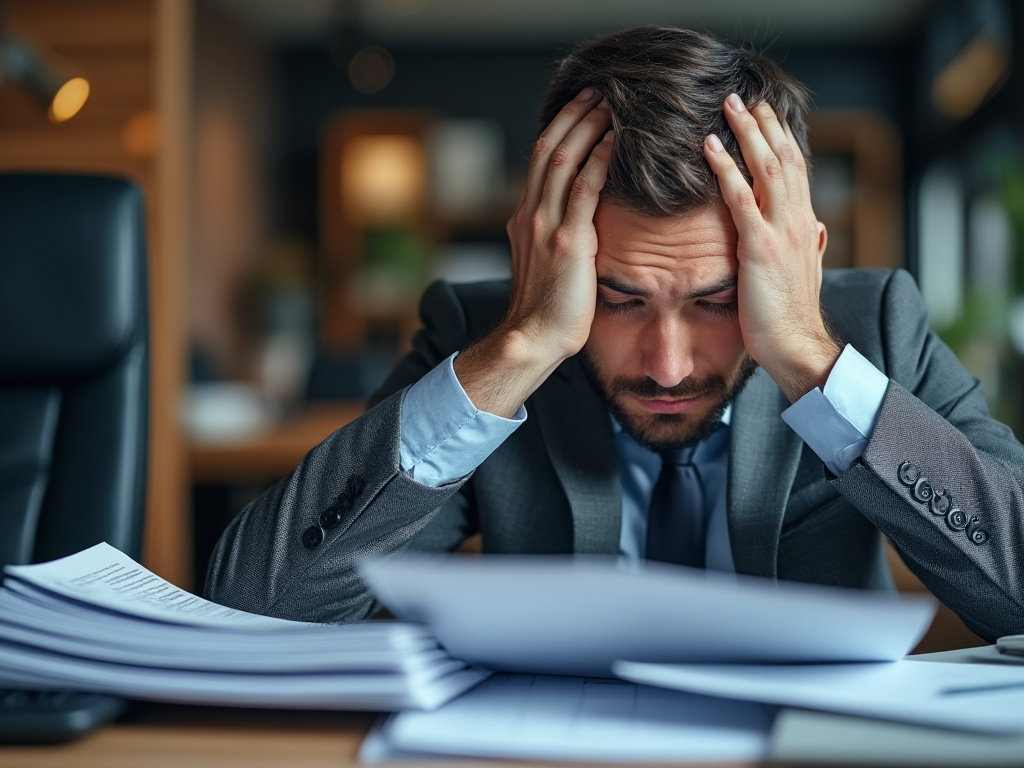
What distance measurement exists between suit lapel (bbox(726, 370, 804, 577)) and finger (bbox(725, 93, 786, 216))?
0.23m

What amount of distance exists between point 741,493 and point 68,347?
0.83 metres

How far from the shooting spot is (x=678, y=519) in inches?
44.3

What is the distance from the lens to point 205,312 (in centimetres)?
568

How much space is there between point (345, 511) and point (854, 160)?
20.2 feet

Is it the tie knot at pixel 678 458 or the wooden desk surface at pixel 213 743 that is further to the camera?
the tie knot at pixel 678 458

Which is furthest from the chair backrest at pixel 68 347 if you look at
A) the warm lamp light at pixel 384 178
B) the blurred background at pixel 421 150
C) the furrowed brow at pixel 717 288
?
the warm lamp light at pixel 384 178

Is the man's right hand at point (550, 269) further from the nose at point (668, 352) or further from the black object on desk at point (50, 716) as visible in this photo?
the black object on desk at point (50, 716)

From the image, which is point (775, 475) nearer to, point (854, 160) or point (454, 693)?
point (454, 693)

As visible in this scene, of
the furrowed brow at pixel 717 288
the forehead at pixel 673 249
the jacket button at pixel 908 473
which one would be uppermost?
the forehead at pixel 673 249

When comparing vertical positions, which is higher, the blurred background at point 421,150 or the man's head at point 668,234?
the blurred background at point 421,150

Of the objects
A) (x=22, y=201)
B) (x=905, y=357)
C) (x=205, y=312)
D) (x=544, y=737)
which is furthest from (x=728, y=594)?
(x=205, y=312)

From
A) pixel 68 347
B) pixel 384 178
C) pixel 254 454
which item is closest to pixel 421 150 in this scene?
pixel 384 178

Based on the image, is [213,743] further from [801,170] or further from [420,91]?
[420,91]

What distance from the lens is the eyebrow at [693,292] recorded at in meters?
1.02
